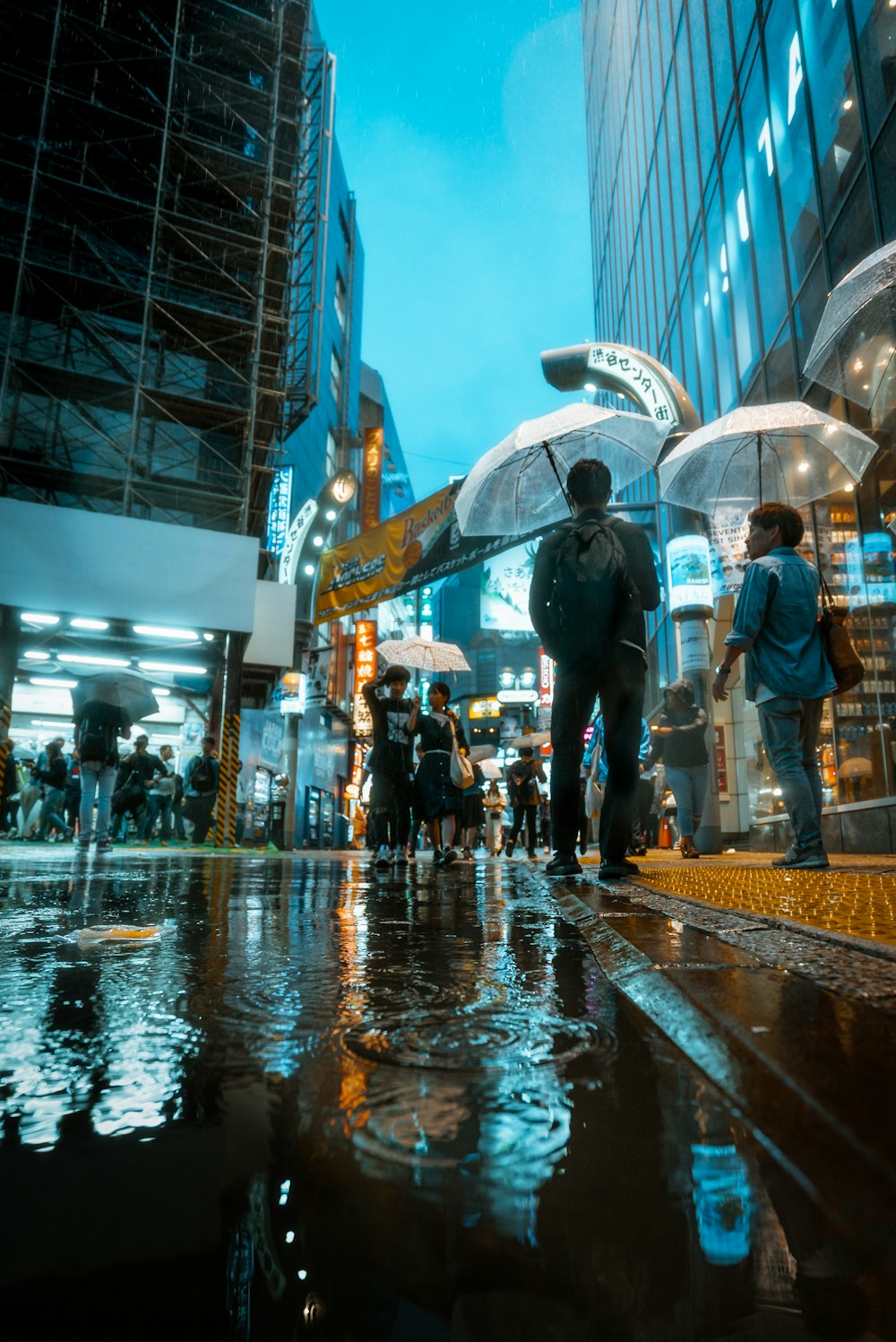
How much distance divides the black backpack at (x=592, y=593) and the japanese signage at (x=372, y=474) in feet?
87.0

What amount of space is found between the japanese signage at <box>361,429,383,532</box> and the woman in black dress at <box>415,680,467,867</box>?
22937 mm

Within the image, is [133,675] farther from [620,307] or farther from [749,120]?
[620,307]

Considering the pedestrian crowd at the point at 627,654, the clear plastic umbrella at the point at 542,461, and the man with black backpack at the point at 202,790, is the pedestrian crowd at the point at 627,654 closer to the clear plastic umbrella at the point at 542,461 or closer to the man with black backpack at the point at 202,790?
the clear plastic umbrella at the point at 542,461

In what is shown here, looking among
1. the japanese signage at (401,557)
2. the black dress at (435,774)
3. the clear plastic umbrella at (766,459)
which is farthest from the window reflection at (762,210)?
the black dress at (435,774)

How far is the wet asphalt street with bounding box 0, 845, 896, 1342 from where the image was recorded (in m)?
0.35

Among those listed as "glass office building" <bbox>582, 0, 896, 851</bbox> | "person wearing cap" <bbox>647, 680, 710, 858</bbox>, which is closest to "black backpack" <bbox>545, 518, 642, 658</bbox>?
"person wearing cap" <bbox>647, 680, 710, 858</bbox>

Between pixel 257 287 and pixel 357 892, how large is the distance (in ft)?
58.1

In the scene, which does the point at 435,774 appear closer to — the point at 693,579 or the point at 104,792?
the point at 693,579

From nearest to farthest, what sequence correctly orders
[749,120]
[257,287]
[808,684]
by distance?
[808,684] < [749,120] < [257,287]

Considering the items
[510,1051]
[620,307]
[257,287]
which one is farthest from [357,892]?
[620,307]

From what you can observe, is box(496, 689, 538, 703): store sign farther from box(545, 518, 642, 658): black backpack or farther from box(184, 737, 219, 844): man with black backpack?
box(545, 518, 642, 658): black backpack

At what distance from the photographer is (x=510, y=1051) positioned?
30.1 inches

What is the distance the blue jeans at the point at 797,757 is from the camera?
4258mm

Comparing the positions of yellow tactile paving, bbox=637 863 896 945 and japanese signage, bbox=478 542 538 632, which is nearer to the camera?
yellow tactile paving, bbox=637 863 896 945
